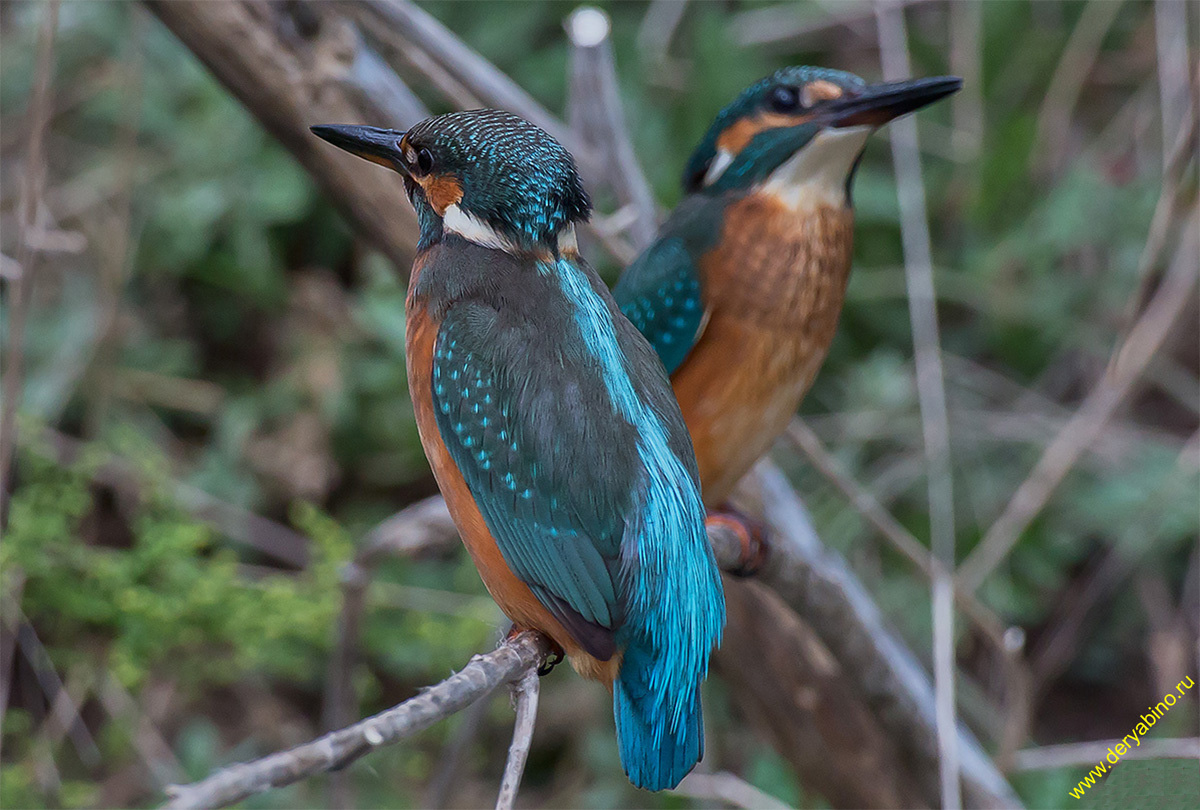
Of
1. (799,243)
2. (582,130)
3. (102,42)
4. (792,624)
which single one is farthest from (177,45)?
(792,624)

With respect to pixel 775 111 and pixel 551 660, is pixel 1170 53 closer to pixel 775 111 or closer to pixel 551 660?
pixel 775 111

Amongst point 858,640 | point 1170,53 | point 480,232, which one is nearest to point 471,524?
point 480,232

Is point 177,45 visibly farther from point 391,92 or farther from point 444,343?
point 444,343

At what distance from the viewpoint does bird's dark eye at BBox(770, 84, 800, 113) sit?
215cm

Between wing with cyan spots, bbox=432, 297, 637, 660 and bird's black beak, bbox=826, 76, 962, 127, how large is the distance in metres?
0.77

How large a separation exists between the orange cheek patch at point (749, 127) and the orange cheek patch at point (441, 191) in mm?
747

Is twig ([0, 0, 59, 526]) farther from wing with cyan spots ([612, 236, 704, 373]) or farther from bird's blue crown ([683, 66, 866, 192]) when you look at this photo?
bird's blue crown ([683, 66, 866, 192])

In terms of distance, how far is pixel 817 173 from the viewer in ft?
7.15

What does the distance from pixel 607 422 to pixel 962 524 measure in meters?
1.98

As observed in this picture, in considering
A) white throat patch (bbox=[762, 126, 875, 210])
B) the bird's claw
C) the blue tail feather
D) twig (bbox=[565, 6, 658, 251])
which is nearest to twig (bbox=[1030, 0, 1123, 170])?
twig (bbox=[565, 6, 658, 251])

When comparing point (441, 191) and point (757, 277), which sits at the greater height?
point (441, 191)

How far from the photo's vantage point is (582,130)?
268cm

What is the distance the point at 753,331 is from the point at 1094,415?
1108 mm

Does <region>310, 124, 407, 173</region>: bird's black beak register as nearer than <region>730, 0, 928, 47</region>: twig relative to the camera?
Yes
